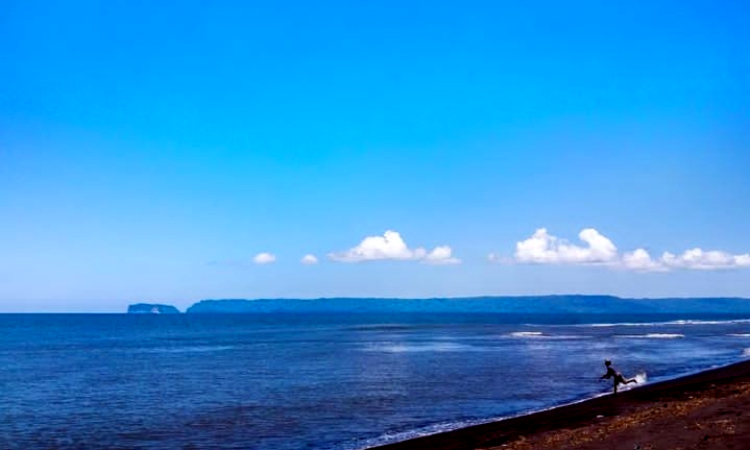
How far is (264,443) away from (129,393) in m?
18.7

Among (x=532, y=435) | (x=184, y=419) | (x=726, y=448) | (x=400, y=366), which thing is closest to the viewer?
(x=726, y=448)

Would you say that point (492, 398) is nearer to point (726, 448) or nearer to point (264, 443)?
point (264, 443)

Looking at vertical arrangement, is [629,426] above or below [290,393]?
above

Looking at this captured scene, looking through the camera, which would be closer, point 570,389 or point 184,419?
point 184,419

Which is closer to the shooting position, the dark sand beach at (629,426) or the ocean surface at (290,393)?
the dark sand beach at (629,426)

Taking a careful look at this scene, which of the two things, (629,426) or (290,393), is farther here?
(290,393)

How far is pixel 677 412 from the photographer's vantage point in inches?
902

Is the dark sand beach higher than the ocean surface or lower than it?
higher

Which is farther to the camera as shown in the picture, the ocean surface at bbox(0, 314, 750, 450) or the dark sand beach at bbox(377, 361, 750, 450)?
the ocean surface at bbox(0, 314, 750, 450)

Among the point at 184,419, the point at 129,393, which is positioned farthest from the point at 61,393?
the point at 184,419

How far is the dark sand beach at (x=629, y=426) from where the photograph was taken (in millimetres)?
17844

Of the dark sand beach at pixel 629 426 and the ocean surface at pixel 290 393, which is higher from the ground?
the dark sand beach at pixel 629 426

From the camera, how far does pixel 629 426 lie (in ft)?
68.3

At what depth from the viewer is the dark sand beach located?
58.5 ft
